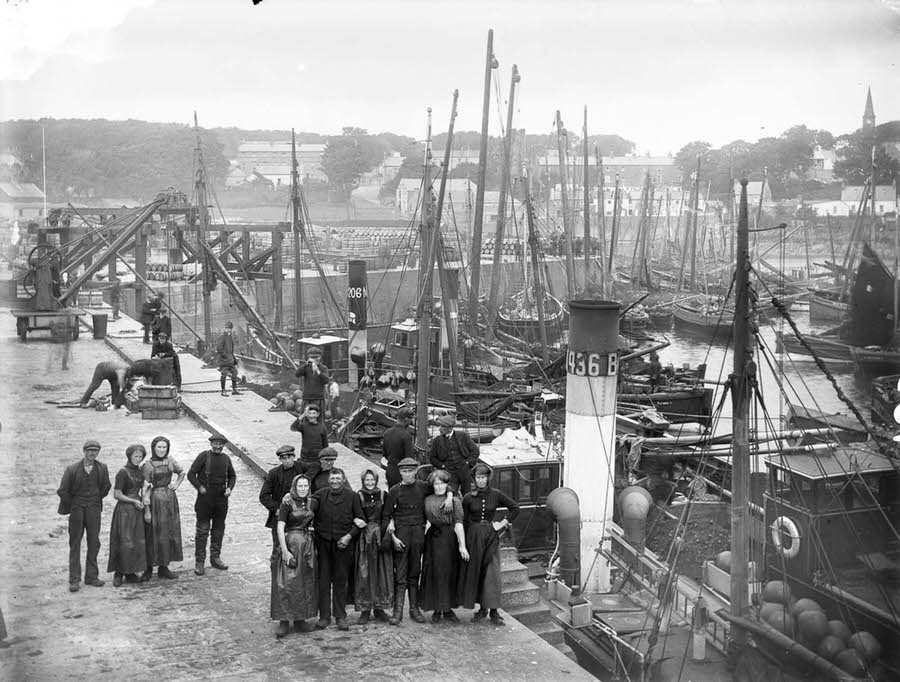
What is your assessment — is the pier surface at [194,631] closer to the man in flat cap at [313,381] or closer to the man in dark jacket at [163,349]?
the man in flat cap at [313,381]

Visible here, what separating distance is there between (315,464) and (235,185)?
9620 cm

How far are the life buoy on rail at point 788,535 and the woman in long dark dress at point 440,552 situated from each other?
18.5 feet

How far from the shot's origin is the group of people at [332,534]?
320 inches

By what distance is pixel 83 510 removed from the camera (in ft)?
29.2

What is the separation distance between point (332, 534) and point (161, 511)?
6.01ft

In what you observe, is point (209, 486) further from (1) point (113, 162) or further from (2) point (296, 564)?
A: (1) point (113, 162)

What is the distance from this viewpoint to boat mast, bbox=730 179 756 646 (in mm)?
10805

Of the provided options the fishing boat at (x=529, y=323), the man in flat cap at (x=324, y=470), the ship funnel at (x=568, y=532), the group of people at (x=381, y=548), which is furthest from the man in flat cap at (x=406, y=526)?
the fishing boat at (x=529, y=323)

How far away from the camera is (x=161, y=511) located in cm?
905

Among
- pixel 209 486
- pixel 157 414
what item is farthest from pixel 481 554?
pixel 157 414

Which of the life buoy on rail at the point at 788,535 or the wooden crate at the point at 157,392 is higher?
the wooden crate at the point at 157,392

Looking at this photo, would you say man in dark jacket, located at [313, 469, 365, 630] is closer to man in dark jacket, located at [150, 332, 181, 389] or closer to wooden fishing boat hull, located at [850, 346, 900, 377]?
man in dark jacket, located at [150, 332, 181, 389]

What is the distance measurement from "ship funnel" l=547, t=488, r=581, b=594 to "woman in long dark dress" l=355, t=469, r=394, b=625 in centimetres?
504

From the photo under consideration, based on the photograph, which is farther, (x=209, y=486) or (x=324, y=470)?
(x=209, y=486)
